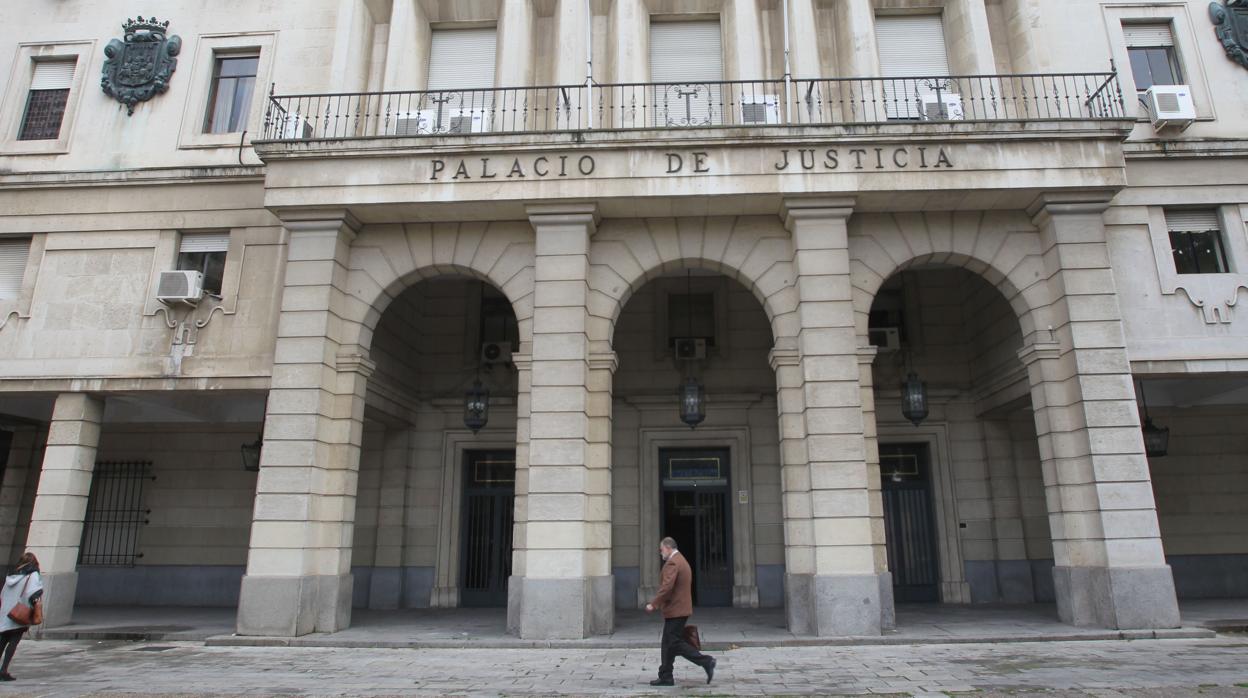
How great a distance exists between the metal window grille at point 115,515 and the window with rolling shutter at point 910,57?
1872 cm

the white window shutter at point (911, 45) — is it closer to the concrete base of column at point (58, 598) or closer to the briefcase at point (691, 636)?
the briefcase at point (691, 636)

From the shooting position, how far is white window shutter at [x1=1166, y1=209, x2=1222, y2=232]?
46.9 feet

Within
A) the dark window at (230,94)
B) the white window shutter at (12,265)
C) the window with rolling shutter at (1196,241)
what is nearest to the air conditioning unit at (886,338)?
the window with rolling shutter at (1196,241)

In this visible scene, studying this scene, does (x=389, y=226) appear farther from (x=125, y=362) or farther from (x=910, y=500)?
(x=910, y=500)

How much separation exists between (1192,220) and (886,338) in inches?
237

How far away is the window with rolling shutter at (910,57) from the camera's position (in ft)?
49.1

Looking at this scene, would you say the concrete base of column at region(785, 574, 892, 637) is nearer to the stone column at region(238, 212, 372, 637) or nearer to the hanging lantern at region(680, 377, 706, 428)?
the hanging lantern at region(680, 377, 706, 428)

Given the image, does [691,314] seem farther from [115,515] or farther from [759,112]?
[115,515]

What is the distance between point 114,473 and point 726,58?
17007 millimetres

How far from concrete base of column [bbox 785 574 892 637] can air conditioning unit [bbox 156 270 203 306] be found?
12.3 metres

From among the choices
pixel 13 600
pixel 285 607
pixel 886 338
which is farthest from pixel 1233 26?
pixel 13 600

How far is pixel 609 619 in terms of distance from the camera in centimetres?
1233

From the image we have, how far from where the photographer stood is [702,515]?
16969mm

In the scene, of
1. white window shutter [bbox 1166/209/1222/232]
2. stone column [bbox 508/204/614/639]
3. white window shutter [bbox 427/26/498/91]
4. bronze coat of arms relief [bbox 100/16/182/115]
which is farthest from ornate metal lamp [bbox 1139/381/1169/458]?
bronze coat of arms relief [bbox 100/16/182/115]
